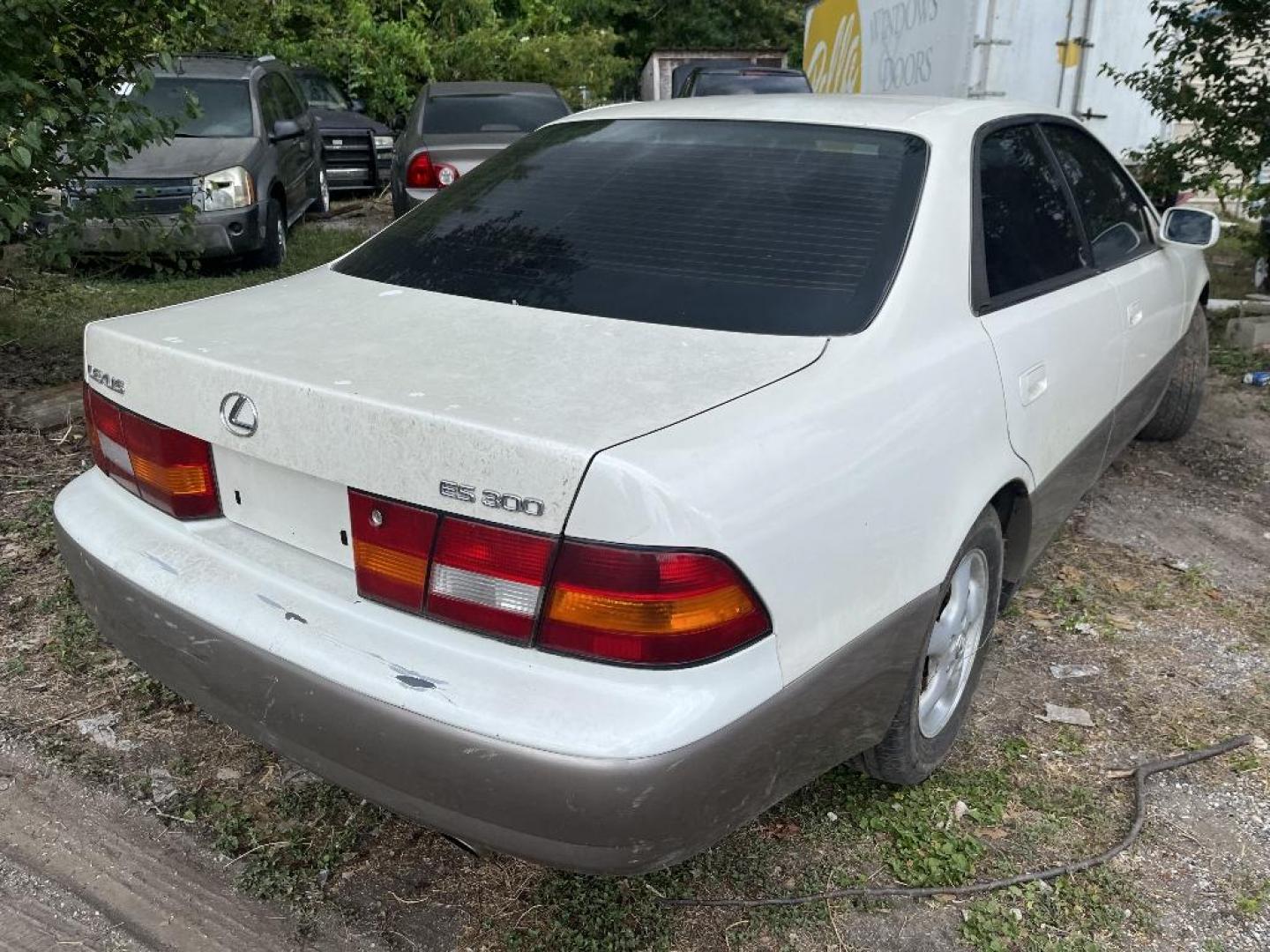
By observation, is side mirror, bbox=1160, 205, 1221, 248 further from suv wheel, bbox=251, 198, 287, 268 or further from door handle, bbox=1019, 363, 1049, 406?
suv wheel, bbox=251, 198, 287, 268

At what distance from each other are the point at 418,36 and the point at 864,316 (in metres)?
16.8

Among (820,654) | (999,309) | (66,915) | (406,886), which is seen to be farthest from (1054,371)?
(66,915)

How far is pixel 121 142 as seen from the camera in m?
4.58

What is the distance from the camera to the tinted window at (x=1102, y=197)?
3.41 m

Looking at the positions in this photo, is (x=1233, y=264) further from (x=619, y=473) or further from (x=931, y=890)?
(x=619, y=473)

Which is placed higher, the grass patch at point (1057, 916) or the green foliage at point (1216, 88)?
the green foliage at point (1216, 88)

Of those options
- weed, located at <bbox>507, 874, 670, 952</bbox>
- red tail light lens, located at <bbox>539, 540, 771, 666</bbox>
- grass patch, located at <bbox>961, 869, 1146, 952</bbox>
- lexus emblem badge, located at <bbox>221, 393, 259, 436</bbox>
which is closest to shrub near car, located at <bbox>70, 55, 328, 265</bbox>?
lexus emblem badge, located at <bbox>221, 393, 259, 436</bbox>

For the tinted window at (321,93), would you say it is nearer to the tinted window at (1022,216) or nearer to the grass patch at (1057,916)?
the tinted window at (1022,216)

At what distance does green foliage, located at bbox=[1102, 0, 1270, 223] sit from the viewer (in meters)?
7.25

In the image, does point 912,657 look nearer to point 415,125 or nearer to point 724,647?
point 724,647

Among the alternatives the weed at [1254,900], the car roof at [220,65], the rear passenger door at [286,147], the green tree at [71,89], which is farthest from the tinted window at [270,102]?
the weed at [1254,900]

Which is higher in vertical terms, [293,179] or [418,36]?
[418,36]

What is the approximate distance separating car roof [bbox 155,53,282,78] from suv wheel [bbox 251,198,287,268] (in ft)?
4.00

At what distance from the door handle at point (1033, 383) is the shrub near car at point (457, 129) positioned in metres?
6.65
